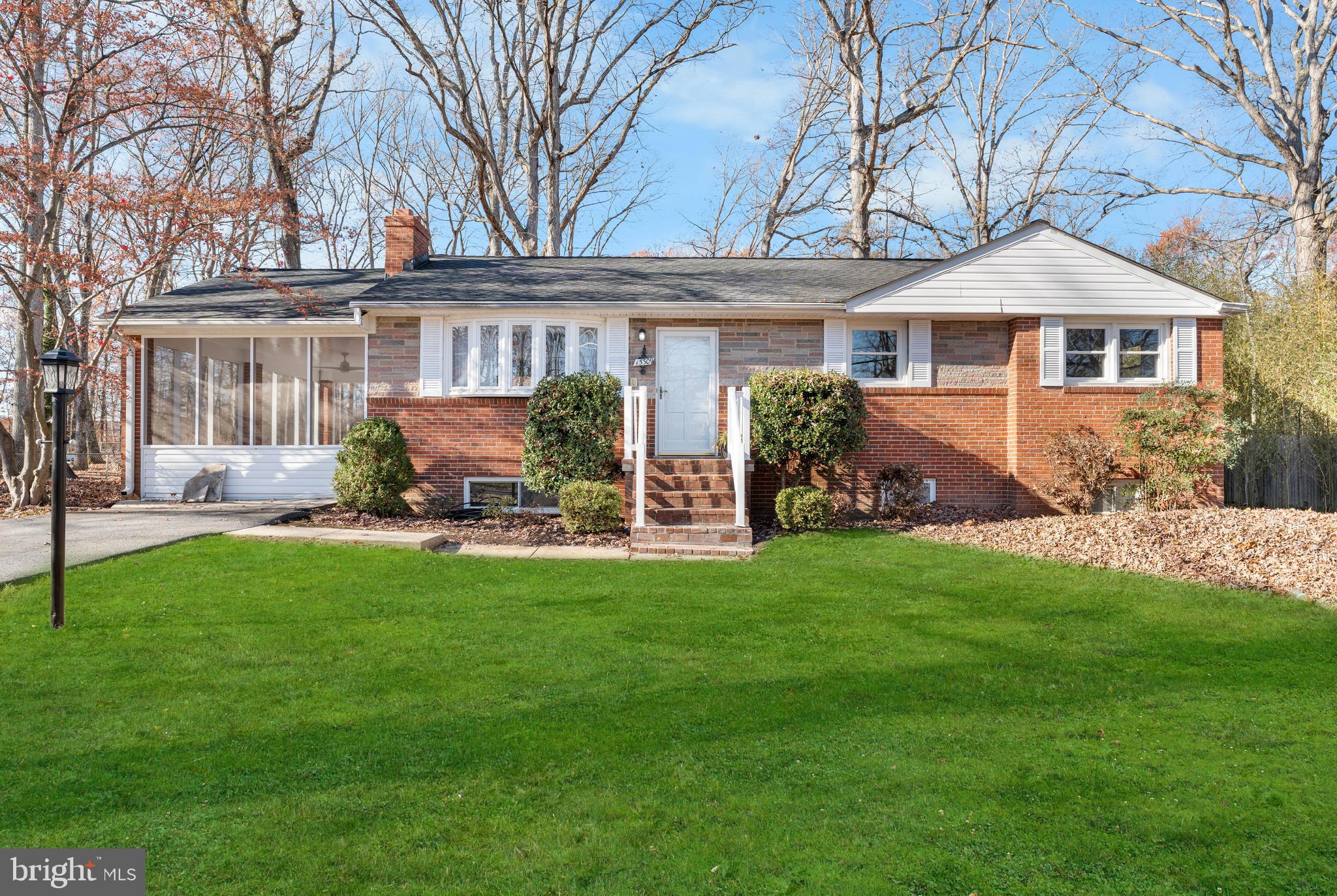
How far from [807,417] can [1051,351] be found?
13.5ft

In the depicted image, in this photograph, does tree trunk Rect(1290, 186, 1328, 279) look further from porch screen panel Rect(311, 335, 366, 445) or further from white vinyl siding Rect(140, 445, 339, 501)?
white vinyl siding Rect(140, 445, 339, 501)

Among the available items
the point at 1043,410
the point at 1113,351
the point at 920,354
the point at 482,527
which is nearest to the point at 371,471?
the point at 482,527

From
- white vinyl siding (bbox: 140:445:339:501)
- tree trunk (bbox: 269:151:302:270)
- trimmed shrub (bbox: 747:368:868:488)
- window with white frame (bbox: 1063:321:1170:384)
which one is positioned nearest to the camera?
trimmed shrub (bbox: 747:368:868:488)

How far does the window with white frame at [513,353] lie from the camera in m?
11.7

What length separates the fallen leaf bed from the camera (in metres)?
7.28

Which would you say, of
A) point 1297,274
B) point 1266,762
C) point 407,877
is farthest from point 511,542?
point 1297,274

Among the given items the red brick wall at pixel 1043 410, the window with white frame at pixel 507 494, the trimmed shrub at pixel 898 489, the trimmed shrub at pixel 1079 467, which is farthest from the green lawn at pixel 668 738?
the window with white frame at pixel 507 494

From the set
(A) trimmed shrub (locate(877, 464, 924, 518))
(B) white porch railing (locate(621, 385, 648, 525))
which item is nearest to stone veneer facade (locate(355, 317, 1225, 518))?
(A) trimmed shrub (locate(877, 464, 924, 518))

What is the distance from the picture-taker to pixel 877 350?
12102mm

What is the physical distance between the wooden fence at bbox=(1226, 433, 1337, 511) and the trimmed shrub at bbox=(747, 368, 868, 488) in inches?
Result: 256

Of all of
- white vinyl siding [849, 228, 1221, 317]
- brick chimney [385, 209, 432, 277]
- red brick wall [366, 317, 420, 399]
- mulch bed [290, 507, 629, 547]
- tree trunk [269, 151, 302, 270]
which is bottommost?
mulch bed [290, 507, 629, 547]

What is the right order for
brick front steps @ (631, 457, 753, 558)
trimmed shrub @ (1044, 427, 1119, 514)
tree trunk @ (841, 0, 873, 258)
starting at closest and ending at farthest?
1. brick front steps @ (631, 457, 753, 558)
2. trimmed shrub @ (1044, 427, 1119, 514)
3. tree trunk @ (841, 0, 873, 258)

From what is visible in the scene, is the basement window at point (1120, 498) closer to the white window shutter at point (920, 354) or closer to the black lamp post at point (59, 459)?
the white window shutter at point (920, 354)

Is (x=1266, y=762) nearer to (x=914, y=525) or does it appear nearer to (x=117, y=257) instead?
(x=914, y=525)
